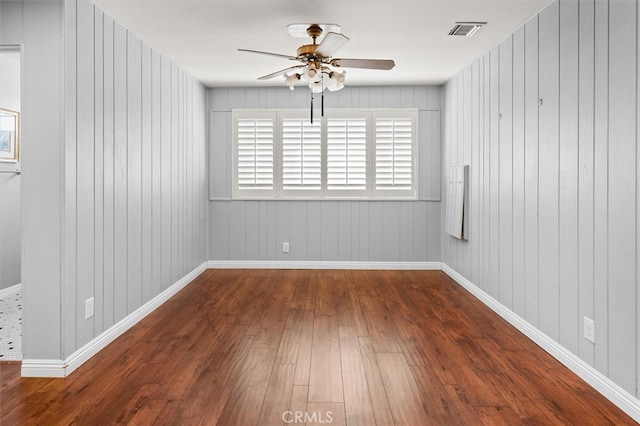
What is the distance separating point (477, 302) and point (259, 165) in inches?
134

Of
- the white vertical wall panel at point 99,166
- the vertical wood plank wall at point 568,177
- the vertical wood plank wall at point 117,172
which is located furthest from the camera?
the white vertical wall panel at point 99,166

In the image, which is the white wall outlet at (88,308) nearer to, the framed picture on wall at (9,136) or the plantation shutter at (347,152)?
the framed picture on wall at (9,136)

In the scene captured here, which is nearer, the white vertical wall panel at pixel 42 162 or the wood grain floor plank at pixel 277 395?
the wood grain floor plank at pixel 277 395

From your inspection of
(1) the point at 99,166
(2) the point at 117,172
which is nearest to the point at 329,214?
(2) the point at 117,172

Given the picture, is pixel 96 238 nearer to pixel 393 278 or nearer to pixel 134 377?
pixel 134 377

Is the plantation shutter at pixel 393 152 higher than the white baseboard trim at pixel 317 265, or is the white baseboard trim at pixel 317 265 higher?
the plantation shutter at pixel 393 152

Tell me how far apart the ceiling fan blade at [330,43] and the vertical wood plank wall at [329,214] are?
8.99 feet

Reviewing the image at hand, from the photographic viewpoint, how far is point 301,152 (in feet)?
19.2

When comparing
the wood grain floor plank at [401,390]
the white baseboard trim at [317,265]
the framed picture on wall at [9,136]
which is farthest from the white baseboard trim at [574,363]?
the framed picture on wall at [9,136]

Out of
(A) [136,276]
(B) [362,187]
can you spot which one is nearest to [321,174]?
(B) [362,187]

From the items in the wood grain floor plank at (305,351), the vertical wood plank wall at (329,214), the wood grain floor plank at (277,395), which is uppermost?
the vertical wood plank wall at (329,214)

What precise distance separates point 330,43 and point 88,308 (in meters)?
2.53

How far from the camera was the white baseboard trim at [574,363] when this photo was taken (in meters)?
2.19

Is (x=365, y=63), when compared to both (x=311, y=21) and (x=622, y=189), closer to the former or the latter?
(x=311, y=21)
